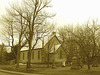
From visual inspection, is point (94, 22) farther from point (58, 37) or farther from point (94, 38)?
point (58, 37)

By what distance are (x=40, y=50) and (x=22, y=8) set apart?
78.7 ft

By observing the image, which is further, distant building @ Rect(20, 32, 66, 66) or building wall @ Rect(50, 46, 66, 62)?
Result: building wall @ Rect(50, 46, 66, 62)

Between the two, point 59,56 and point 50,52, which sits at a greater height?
point 50,52

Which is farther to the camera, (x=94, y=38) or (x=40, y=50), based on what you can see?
(x=40, y=50)

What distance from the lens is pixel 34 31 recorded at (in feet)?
94.9

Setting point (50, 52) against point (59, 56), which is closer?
point (50, 52)

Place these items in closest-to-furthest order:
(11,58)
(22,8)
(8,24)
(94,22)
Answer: (94,22), (22,8), (8,24), (11,58)

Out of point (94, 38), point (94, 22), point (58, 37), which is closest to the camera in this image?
point (94, 38)

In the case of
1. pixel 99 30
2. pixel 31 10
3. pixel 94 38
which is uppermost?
pixel 31 10

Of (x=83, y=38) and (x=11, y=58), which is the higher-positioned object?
(x=83, y=38)

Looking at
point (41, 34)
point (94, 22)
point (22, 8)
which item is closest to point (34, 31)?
point (41, 34)

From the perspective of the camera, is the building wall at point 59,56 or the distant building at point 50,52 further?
the building wall at point 59,56

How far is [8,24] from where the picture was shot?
35.4 meters

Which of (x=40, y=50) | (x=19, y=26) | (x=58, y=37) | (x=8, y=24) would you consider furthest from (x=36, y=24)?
(x=58, y=37)
